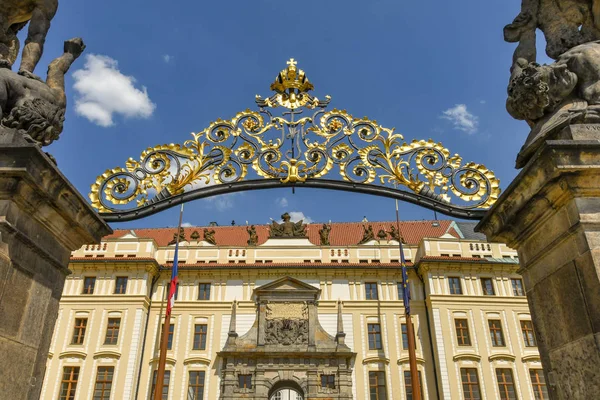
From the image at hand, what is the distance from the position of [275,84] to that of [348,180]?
1.51 m

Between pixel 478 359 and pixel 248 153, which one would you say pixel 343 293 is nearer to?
pixel 478 359

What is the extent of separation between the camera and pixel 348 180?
17.4 ft

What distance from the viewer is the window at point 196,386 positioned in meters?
25.6

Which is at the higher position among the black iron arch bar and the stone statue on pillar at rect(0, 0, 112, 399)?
the black iron arch bar

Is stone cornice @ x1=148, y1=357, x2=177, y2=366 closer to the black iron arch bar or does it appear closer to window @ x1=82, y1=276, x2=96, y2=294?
window @ x1=82, y1=276, x2=96, y2=294

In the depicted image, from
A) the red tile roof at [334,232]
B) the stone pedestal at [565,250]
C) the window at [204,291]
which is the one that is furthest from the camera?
the red tile roof at [334,232]

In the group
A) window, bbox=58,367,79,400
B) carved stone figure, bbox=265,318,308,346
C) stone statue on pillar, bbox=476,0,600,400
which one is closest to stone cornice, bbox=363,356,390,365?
carved stone figure, bbox=265,318,308,346

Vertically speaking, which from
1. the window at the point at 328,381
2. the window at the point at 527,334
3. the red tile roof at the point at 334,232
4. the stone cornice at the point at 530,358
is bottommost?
the window at the point at 328,381

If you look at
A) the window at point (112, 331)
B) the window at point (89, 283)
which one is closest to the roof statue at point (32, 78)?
the window at point (112, 331)

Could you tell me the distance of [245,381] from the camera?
84.9ft

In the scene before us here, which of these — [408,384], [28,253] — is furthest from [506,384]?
[28,253]

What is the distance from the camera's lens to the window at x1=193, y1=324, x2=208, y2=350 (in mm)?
27141

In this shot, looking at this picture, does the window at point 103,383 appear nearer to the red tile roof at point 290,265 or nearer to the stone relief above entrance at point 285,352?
the stone relief above entrance at point 285,352

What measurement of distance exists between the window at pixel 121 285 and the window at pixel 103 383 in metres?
4.34
